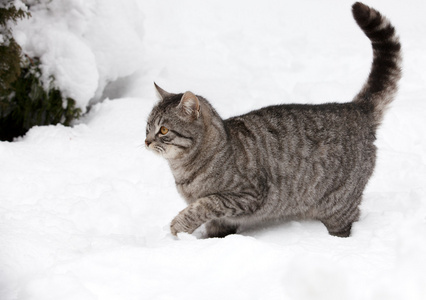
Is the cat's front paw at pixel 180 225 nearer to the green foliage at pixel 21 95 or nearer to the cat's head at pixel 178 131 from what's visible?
the cat's head at pixel 178 131

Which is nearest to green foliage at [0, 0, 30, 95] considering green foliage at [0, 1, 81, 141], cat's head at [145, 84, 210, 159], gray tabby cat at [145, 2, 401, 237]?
green foliage at [0, 1, 81, 141]

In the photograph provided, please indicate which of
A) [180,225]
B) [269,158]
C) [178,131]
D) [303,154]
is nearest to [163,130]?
[178,131]

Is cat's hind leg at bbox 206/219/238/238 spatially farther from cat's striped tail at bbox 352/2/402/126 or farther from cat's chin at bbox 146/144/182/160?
cat's striped tail at bbox 352/2/402/126

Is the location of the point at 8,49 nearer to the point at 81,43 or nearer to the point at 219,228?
the point at 81,43

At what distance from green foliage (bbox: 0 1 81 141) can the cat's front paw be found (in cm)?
227

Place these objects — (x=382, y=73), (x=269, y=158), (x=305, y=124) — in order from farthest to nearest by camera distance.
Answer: (x=382, y=73)
(x=305, y=124)
(x=269, y=158)

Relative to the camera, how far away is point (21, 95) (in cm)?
489

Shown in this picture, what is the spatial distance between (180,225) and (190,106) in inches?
29.6

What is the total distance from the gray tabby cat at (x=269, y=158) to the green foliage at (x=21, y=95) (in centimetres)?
175

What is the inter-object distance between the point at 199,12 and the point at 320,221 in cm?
535

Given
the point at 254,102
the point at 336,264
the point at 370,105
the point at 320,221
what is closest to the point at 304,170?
the point at 320,221

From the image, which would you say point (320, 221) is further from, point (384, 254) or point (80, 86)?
point (80, 86)

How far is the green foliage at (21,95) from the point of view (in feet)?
14.9

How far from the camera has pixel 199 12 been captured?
8070mm
